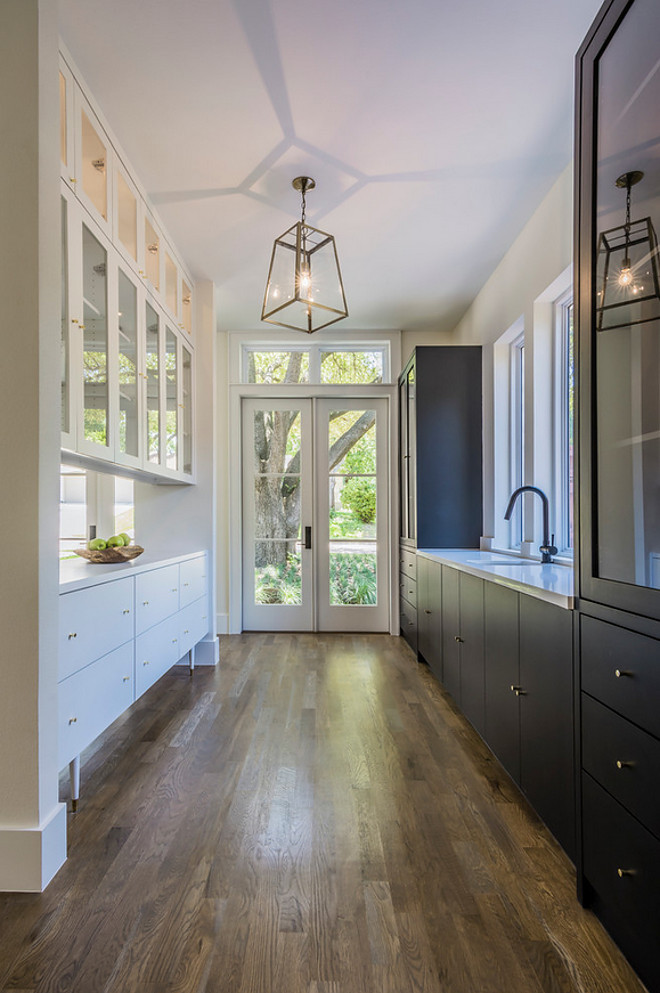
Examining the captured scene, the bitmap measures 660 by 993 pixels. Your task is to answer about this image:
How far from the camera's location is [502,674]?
2268mm

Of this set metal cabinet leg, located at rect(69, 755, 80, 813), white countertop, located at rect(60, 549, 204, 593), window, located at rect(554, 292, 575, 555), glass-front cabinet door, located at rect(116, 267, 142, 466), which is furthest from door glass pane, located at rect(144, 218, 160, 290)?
metal cabinet leg, located at rect(69, 755, 80, 813)

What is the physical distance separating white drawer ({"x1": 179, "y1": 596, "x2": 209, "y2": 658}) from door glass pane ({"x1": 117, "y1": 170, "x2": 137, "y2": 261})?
1.99m

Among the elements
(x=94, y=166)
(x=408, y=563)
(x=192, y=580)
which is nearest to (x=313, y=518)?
(x=408, y=563)

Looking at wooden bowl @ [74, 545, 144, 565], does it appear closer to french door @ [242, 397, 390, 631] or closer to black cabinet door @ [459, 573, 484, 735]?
black cabinet door @ [459, 573, 484, 735]

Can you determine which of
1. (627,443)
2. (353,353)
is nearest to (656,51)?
(627,443)

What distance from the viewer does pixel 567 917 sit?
1.46 metres

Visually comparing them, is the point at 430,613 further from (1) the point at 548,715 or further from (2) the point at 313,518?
(1) the point at 548,715

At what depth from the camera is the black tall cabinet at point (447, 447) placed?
13.8ft

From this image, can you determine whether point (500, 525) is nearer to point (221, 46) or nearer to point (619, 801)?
point (619, 801)

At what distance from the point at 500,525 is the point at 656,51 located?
302 centimetres

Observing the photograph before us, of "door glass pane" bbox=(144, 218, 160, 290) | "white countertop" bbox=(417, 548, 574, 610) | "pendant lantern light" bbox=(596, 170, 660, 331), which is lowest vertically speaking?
"white countertop" bbox=(417, 548, 574, 610)

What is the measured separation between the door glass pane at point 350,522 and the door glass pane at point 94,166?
9.71ft

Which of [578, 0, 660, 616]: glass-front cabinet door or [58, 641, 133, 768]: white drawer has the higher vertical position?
[578, 0, 660, 616]: glass-front cabinet door

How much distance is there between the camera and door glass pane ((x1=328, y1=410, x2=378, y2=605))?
514 cm
